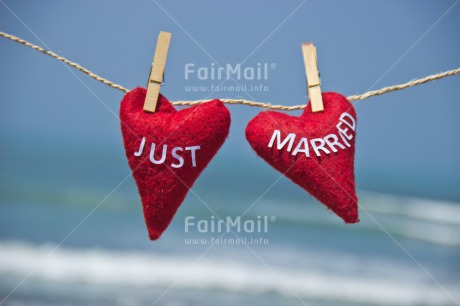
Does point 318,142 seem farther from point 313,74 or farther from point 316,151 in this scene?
point 313,74

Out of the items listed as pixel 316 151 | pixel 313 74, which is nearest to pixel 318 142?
pixel 316 151

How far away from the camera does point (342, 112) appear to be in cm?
128

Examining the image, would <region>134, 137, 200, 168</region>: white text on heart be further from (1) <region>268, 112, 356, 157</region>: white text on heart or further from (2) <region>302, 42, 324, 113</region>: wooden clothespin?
(2) <region>302, 42, 324, 113</region>: wooden clothespin

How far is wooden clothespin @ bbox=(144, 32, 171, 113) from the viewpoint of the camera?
1.27 m

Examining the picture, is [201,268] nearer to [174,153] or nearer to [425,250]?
[425,250]

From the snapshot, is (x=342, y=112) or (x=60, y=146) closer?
(x=342, y=112)

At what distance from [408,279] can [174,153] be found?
3753 mm

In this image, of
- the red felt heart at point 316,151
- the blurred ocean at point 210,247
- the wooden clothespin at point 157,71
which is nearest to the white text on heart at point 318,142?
the red felt heart at point 316,151

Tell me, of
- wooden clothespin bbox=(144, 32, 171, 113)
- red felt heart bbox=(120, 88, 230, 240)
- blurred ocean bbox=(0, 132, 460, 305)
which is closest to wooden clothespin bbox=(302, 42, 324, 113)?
red felt heart bbox=(120, 88, 230, 240)

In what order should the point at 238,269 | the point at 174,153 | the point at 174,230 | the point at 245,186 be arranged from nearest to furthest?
the point at 174,153 → the point at 238,269 → the point at 174,230 → the point at 245,186

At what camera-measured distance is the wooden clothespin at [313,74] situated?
4.23 feet

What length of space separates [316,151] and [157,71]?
0.41 m

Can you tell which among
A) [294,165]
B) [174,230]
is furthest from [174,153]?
[174,230]

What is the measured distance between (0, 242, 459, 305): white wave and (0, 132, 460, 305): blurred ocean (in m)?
0.01
